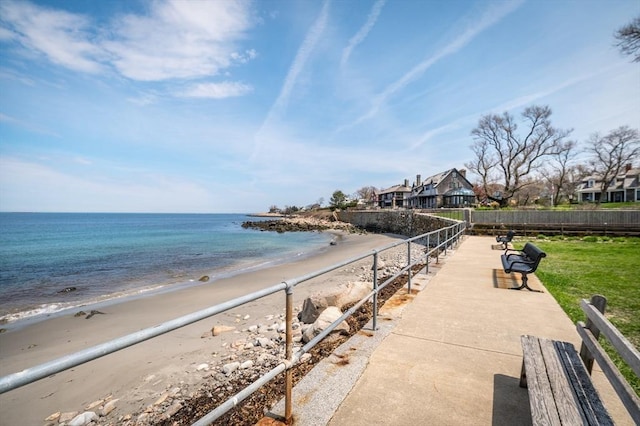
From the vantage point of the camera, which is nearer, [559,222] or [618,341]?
[618,341]

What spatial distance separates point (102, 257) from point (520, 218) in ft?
99.6

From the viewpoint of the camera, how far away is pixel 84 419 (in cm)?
427

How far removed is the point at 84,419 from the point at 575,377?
5921 mm

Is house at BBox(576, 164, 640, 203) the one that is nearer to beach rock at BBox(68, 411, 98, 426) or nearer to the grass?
the grass

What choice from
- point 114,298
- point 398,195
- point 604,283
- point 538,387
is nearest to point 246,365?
point 538,387

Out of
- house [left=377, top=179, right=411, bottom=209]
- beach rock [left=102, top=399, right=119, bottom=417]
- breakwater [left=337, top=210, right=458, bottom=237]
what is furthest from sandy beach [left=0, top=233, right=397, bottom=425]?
house [left=377, top=179, right=411, bottom=209]

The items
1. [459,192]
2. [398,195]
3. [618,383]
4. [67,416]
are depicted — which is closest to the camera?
[618,383]

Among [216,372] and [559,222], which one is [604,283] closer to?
[216,372]

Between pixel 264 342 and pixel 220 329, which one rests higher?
pixel 264 342

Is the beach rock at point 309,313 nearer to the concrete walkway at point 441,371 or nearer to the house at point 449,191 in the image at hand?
the concrete walkway at point 441,371

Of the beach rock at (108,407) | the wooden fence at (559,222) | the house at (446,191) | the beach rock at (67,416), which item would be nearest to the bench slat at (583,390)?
the beach rock at (108,407)

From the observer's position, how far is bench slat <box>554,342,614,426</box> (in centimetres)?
193

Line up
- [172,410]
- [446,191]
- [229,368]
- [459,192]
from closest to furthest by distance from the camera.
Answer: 1. [172,410]
2. [229,368]
3. [459,192]
4. [446,191]

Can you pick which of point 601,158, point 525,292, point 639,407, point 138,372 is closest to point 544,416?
point 639,407
